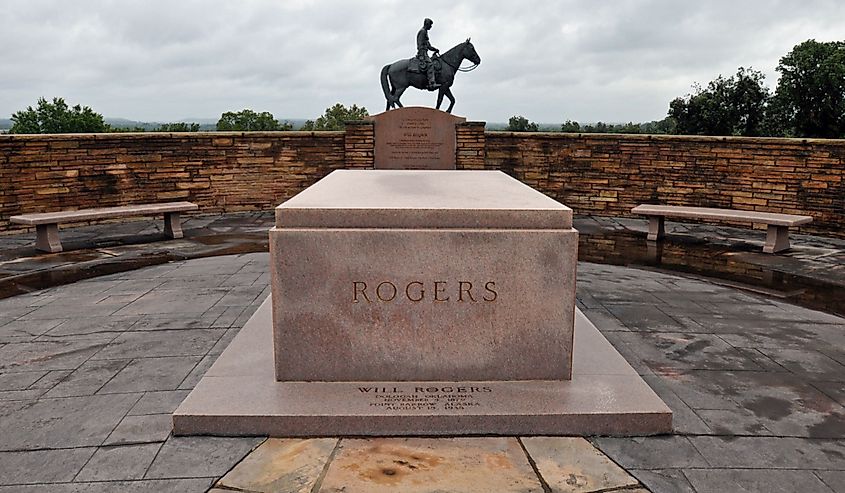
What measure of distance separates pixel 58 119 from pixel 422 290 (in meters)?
43.3

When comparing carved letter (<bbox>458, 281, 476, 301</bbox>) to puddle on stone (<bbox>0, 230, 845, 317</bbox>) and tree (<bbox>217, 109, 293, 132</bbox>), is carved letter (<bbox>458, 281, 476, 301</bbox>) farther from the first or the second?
tree (<bbox>217, 109, 293, 132</bbox>)

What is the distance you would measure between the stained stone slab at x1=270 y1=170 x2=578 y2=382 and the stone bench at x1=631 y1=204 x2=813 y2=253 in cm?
572

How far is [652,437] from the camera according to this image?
2844mm

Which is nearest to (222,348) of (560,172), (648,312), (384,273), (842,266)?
(384,273)

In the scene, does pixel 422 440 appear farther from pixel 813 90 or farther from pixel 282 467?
pixel 813 90

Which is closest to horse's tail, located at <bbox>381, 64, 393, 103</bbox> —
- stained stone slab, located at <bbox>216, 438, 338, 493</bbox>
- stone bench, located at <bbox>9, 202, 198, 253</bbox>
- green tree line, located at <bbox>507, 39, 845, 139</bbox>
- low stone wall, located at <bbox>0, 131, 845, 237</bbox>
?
low stone wall, located at <bbox>0, 131, 845, 237</bbox>

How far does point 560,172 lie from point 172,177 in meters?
6.35

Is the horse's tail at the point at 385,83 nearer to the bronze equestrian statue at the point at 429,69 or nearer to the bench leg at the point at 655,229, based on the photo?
the bronze equestrian statue at the point at 429,69

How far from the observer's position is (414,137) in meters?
9.50

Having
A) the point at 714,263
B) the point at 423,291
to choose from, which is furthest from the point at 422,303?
the point at 714,263

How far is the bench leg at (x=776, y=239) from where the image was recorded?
7.68 m

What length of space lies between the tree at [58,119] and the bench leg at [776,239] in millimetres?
39023

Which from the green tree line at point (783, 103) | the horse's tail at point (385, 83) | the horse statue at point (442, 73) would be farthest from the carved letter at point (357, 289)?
the green tree line at point (783, 103)

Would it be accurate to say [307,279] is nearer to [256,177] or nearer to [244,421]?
[244,421]
